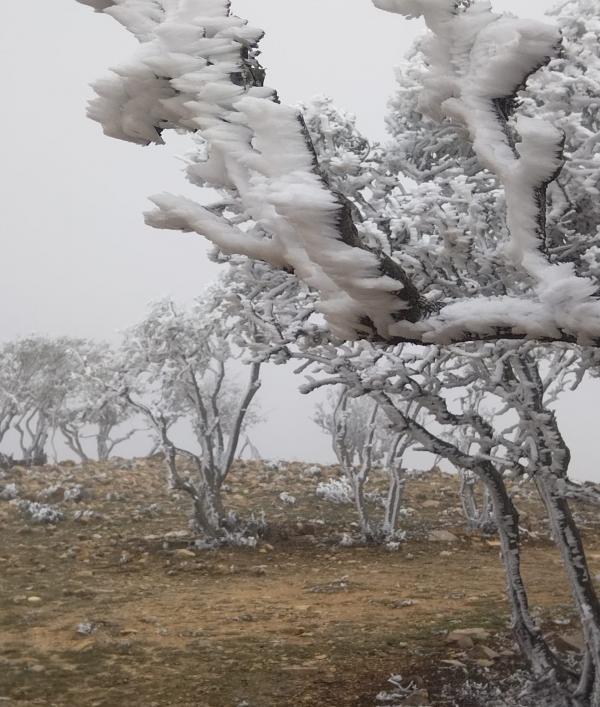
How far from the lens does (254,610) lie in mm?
8734

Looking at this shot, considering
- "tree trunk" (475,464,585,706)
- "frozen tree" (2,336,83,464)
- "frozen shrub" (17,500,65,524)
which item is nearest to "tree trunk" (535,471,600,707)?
"tree trunk" (475,464,585,706)

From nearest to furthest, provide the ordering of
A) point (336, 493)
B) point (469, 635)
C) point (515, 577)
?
point (515, 577) < point (469, 635) < point (336, 493)

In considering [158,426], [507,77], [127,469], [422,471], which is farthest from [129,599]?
[422,471]

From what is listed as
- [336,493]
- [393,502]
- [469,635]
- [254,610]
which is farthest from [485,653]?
[336,493]

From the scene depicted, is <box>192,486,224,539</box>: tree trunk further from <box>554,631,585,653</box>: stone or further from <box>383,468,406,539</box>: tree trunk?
<box>554,631,585,653</box>: stone

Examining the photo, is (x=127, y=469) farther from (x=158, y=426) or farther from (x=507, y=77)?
(x=507, y=77)

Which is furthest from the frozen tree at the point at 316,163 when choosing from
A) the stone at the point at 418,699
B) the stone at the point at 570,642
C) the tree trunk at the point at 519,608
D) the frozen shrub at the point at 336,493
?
the frozen shrub at the point at 336,493

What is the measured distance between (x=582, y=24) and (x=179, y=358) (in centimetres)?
1103

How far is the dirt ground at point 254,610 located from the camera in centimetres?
Answer: 596

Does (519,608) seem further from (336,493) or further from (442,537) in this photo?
(336,493)

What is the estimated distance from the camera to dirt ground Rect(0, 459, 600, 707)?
5957 mm

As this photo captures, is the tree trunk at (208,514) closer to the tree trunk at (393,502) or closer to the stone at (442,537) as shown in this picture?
the tree trunk at (393,502)

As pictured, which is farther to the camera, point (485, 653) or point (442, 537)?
point (442, 537)

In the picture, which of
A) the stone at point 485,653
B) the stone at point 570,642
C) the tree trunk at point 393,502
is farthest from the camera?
the tree trunk at point 393,502
